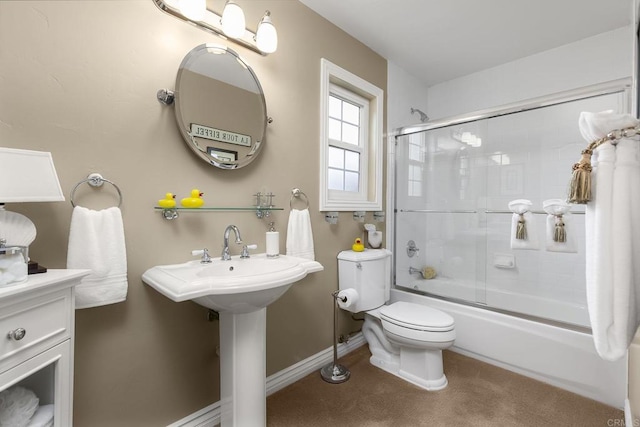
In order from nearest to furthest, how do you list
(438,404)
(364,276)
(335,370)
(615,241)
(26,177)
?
(26,177) → (615,241) → (438,404) → (335,370) → (364,276)

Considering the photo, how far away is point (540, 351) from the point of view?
183 cm

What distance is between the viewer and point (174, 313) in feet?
4.48

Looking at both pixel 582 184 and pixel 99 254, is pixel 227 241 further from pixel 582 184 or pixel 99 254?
pixel 582 184

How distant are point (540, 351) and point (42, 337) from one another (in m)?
2.42

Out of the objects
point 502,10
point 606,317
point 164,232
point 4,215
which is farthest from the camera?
point 502,10

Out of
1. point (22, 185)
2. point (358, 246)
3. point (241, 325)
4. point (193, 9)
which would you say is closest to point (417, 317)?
point (358, 246)

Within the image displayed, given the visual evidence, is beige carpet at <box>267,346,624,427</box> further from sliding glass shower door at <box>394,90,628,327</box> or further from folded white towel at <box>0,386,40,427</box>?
folded white towel at <box>0,386,40,427</box>

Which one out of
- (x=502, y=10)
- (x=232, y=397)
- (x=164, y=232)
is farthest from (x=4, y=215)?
(x=502, y=10)

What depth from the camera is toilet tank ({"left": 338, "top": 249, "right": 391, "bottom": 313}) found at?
2.07 metres

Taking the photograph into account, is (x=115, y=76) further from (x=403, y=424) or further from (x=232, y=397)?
(x=403, y=424)

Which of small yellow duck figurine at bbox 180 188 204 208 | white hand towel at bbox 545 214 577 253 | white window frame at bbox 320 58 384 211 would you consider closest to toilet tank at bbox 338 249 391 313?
white window frame at bbox 320 58 384 211

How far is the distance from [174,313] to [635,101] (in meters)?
2.43

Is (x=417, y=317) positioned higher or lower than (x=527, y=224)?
lower

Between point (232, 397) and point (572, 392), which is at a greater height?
point (232, 397)
